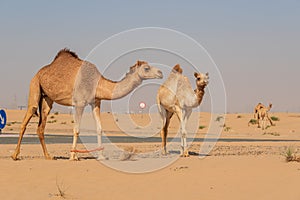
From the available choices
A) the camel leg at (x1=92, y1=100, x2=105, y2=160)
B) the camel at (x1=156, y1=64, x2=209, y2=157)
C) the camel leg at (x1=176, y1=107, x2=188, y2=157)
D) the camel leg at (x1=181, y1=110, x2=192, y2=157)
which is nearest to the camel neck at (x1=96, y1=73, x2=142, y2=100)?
the camel leg at (x1=92, y1=100, x2=105, y2=160)

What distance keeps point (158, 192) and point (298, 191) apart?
2.33 m

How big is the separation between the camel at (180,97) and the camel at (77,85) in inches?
68.3

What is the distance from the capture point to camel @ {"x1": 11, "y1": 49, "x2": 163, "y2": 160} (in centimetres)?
1352

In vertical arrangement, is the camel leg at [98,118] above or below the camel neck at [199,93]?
below

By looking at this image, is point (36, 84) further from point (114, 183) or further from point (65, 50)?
point (114, 183)

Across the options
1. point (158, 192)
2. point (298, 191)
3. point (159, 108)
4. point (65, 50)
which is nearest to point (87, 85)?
point (65, 50)

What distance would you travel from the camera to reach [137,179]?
10156mm

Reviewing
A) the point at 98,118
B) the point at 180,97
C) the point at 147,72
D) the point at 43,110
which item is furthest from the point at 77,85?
the point at 180,97

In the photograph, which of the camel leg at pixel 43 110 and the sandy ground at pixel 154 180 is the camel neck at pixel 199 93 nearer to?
the sandy ground at pixel 154 180

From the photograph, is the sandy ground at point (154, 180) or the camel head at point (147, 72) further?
the camel head at point (147, 72)

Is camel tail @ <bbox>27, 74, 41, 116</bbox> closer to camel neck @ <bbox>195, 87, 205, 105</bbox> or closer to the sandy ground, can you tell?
the sandy ground

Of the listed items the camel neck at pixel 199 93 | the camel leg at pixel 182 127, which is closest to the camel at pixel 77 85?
the camel neck at pixel 199 93

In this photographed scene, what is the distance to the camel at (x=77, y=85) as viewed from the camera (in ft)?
44.4

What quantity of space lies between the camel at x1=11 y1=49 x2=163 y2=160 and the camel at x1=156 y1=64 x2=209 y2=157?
1735mm
